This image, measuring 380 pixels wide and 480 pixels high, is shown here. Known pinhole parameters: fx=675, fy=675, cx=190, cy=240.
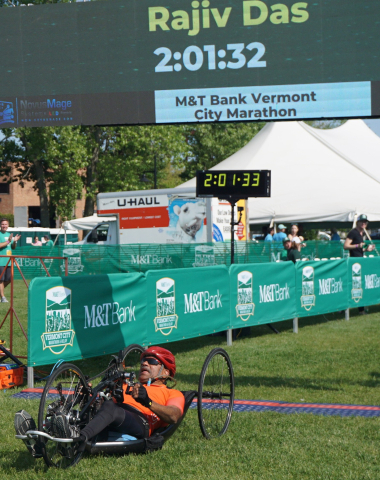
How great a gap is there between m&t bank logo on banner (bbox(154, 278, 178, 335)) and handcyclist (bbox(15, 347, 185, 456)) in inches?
173

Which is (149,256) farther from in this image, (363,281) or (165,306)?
(165,306)

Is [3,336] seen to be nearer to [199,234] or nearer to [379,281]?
[379,281]

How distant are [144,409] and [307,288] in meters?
9.14

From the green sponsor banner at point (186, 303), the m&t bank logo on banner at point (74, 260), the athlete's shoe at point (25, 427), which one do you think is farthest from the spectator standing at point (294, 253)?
the athlete's shoe at point (25, 427)

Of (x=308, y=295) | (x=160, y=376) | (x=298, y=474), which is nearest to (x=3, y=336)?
(x=308, y=295)

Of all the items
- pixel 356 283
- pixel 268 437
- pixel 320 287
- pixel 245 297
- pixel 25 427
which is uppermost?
pixel 25 427

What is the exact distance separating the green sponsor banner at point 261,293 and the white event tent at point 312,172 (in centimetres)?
1288

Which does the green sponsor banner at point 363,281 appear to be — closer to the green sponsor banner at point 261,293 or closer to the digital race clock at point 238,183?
the green sponsor banner at point 261,293

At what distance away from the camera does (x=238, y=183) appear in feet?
41.1

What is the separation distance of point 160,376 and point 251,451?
99cm

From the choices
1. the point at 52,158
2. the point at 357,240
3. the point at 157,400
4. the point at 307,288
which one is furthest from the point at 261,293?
the point at 52,158

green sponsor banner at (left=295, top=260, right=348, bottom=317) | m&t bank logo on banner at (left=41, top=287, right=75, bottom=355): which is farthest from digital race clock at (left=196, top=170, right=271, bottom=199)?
m&t bank logo on banner at (left=41, top=287, right=75, bottom=355)

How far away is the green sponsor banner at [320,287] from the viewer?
13.9 metres

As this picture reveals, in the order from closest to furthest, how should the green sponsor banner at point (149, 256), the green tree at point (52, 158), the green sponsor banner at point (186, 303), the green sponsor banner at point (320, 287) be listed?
1. the green sponsor banner at point (186, 303)
2. the green sponsor banner at point (320, 287)
3. the green sponsor banner at point (149, 256)
4. the green tree at point (52, 158)
